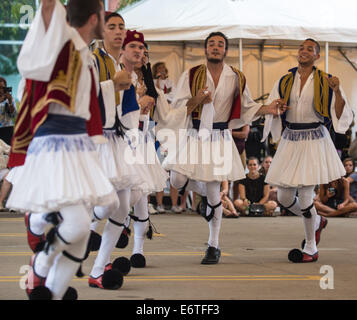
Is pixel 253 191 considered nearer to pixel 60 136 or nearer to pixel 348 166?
pixel 348 166

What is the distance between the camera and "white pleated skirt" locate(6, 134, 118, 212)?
4.02 meters

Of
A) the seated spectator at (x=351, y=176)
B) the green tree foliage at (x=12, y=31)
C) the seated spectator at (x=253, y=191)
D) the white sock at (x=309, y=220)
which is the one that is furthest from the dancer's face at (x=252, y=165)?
the green tree foliage at (x=12, y=31)

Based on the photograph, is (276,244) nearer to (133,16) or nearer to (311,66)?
(311,66)

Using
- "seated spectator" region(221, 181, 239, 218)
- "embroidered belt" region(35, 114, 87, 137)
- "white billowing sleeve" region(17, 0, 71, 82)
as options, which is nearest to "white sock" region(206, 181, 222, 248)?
"embroidered belt" region(35, 114, 87, 137)

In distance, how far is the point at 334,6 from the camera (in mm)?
14086

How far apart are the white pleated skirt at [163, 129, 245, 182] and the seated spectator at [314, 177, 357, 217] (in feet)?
18.4

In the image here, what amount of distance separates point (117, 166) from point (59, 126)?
4.20ft

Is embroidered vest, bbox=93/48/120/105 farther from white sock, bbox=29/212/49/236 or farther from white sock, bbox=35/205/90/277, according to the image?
white sock, bbox=35/205/90/277

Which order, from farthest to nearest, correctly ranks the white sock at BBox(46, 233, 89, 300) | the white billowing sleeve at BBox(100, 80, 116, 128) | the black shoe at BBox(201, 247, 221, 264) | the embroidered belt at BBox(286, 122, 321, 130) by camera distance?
the embroidered belt at BBox(286, 122, 321, 130) → the black shoe at BBox(201, 247, 221, 264) → the white billowing sleeve at BBox(100, 80, 116, 128) → the white sock at BBox(46, 233, 89, 300)

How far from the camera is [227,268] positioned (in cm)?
682

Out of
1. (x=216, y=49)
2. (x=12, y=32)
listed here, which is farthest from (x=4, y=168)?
(x=12, y=32)

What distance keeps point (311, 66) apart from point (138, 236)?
2.36 meters

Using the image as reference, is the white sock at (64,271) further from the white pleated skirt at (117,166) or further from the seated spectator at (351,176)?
the seated spectator at (351,176)

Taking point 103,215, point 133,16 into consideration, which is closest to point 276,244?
point 103,215
